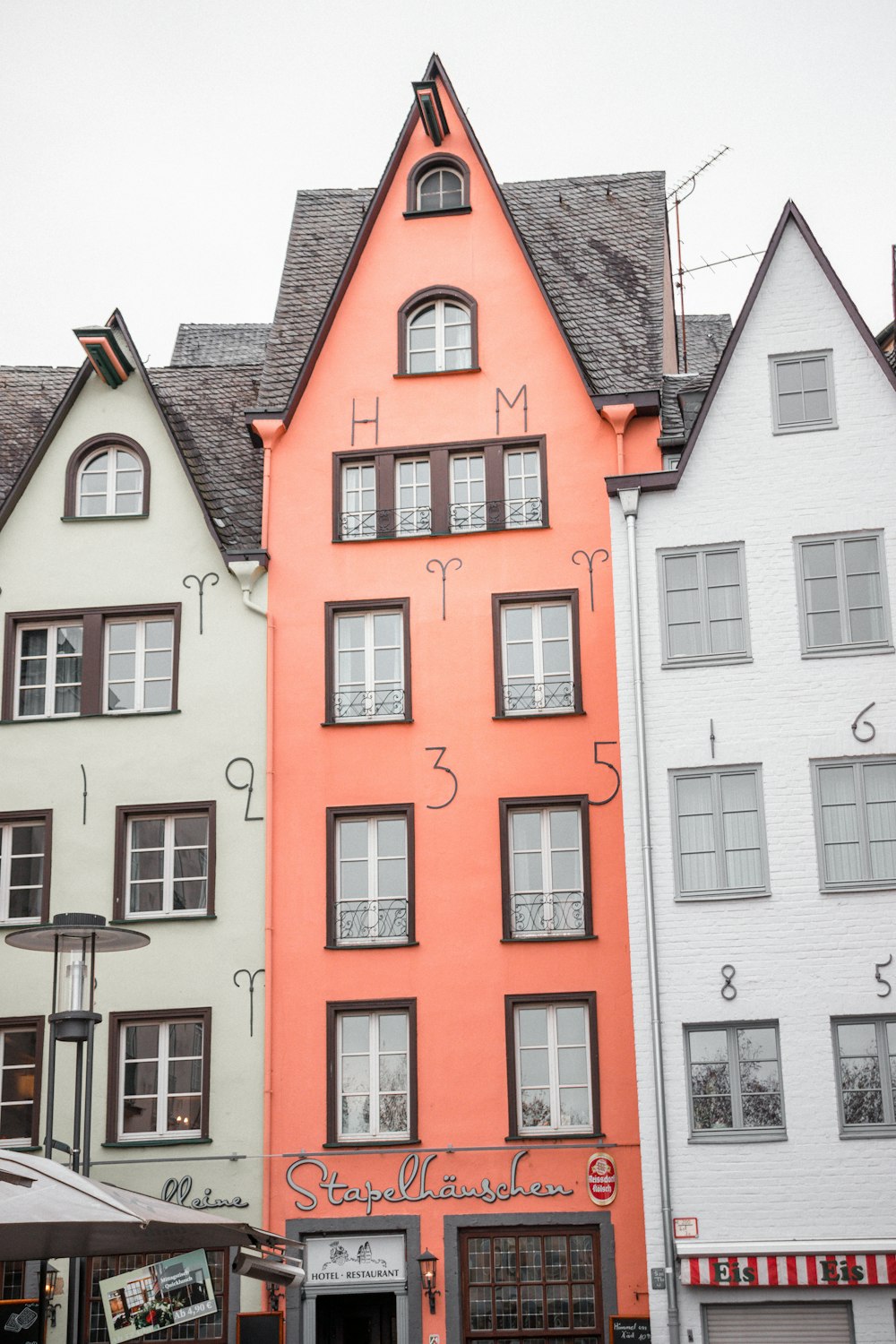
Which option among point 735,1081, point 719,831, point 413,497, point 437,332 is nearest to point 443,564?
point 413,497

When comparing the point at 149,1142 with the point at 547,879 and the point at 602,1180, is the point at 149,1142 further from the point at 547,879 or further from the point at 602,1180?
the point at 547,879

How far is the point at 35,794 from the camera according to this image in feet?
87.7

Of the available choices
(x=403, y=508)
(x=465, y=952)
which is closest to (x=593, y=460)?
(x=403, y=508)

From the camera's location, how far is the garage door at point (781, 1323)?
21828 millimetres

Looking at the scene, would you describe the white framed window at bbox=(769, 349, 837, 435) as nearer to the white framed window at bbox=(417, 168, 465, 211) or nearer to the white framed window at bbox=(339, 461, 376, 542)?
the white framed window at bbox=(339, 461, 376, 542)

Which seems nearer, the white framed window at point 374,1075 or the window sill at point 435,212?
the white framed window at point 374,1075

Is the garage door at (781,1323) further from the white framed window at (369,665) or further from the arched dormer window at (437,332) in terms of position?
the arched dormer window at (437,332)

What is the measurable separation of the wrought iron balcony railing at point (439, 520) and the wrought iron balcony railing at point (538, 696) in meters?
2.56

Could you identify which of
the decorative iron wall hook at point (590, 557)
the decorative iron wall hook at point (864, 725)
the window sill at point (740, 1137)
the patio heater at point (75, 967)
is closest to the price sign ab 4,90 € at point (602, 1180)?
the window sill at point (740, 1137)

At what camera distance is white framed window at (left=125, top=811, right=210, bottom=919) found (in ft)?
85.9

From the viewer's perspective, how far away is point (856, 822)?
23.4 m

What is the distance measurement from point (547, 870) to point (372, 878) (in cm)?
261

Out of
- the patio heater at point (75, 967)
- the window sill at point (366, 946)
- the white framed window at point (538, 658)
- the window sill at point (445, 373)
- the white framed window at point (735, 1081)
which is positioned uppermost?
the window sill at point (445, 373)

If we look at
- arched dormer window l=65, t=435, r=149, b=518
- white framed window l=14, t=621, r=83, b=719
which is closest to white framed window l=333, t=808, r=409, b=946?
white framed window l=14, t=621, r=83, b=719
